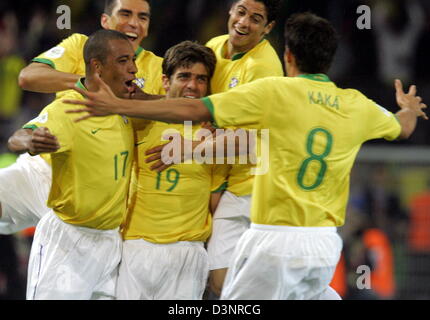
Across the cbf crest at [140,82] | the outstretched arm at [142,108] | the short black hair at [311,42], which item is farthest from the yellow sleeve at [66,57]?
the short black hair at [311,42]

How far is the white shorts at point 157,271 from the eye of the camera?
5.75m

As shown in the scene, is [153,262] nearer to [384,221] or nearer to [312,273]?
[312,273]

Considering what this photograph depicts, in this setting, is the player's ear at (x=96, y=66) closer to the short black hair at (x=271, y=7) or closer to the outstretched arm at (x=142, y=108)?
the outstretched arm at (x=142, y=108)

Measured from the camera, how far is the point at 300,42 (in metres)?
5.08

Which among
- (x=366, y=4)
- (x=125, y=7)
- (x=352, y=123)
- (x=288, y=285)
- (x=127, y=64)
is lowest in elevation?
(x=288, y=285)

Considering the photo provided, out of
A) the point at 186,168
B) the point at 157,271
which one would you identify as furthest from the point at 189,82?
the point at 157,271

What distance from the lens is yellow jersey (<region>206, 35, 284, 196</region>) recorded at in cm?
606

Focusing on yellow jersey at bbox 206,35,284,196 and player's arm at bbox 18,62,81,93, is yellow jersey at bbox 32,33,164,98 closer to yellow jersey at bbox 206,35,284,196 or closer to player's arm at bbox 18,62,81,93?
player's arm at bbox 18,62,81,93

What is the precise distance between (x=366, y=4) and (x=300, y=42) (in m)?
7.22

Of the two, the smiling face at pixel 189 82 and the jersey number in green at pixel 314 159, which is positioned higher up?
the smiling face at pixel 189 82

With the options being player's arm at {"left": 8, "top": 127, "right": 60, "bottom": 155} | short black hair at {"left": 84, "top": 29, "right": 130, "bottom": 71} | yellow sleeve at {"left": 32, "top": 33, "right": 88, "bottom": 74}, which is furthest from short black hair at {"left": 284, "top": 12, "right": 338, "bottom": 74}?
yellow sleeve at {"left": 32, "top": 33, "right": 88, "bottom": 74}

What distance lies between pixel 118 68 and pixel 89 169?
0.68 m

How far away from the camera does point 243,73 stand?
19.9ft

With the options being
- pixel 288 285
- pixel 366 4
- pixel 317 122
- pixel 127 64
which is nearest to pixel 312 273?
pixel 288 285
